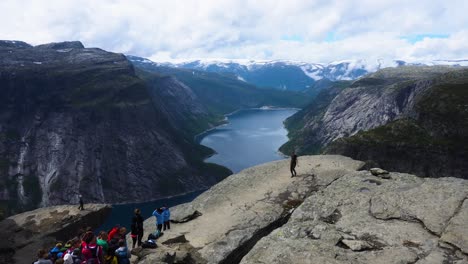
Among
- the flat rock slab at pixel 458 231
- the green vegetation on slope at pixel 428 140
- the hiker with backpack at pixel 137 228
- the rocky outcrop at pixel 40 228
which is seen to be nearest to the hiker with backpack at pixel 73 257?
the hiker with backpack at pixel 137 228

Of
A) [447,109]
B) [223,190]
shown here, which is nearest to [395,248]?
[223,190]

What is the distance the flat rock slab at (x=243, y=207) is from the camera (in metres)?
31.5

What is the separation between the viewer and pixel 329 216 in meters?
31.1

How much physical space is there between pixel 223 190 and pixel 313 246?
2203 cm

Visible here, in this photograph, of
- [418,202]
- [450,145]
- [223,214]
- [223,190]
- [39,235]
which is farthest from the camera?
[450,145]

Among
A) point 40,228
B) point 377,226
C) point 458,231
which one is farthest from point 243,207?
point 40,228

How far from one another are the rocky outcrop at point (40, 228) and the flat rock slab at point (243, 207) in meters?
23.5

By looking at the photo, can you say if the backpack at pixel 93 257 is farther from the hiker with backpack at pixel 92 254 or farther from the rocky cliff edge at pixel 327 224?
Answer: the rocky cliff edge at pixel 327 224

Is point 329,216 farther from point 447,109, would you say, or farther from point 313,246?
point 447,109

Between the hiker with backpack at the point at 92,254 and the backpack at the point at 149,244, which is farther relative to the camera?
the backpack at the point at 149,244

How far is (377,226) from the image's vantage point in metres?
27.7

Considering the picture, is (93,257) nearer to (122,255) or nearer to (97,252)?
(97,252)

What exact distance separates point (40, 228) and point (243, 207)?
3816 cm

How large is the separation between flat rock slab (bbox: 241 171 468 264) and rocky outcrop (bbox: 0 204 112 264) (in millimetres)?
40675
